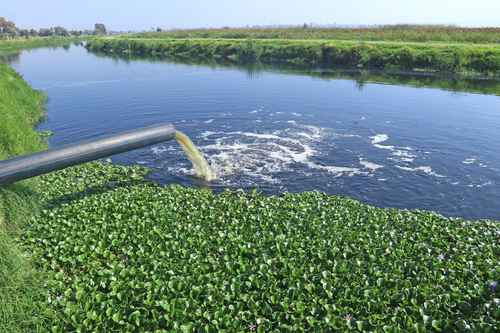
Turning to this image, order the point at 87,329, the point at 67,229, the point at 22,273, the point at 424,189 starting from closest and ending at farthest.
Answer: the point at 87,329
the point at 22,273
the point at 67,229
the point at 424,189

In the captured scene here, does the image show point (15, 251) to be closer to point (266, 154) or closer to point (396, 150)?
point (266, 154)

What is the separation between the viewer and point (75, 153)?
14234 mm

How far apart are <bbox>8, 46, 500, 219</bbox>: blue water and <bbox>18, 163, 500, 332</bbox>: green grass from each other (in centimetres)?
362

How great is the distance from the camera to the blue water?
18.3 meters

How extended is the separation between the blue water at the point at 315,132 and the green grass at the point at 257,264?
3.62 meters

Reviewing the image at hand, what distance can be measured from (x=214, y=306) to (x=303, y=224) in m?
4.74

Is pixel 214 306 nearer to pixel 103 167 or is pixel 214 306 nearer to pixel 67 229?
pixel 67 229

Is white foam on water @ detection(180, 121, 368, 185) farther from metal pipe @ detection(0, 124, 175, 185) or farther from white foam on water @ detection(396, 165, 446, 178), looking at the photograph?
metal pipe @ detection(0, 124, 175, 185)

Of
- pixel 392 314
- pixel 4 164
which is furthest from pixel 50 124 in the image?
pixel 392 314

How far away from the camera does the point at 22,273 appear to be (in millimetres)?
9992

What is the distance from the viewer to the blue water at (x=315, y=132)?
1828cm

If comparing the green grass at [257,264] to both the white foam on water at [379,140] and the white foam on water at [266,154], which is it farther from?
the white foam on water at [379,140]

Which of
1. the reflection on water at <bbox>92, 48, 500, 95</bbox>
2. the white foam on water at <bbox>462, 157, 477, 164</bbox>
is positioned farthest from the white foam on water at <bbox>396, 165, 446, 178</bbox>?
the reflection on water at <bbox>92, 48, 500, 95</bbox>

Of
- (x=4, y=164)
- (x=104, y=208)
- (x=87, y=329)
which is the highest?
(x=4, y=164)
